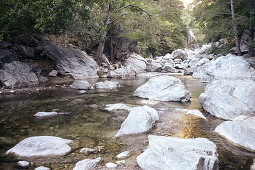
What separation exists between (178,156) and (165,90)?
18.2 ft

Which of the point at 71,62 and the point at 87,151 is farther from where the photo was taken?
the point at 71,62

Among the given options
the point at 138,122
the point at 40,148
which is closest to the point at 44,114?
the point at 40,148

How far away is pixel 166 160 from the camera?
2648 millimetres

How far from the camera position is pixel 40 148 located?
3.28 metres

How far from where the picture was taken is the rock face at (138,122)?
4.21 meters

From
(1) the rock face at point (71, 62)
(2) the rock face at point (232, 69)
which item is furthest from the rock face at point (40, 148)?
(1) the rock face at point (71, 62)

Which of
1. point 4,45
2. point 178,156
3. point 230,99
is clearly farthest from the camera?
point 4,45

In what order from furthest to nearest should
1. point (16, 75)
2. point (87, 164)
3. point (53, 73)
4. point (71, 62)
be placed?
point (71, 62), point (53, 73), point (16, 75), point (87, 164)

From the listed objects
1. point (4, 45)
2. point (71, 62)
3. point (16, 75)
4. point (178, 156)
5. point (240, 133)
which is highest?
point (4, 45)

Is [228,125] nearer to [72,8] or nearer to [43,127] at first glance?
[43,127]

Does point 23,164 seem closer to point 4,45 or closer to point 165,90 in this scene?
point 165,90

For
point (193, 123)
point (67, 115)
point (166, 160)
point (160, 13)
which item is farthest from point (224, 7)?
point (166, 160)

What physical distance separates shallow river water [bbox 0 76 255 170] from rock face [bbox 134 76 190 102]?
1.82 feet

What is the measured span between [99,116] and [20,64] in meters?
7.60
